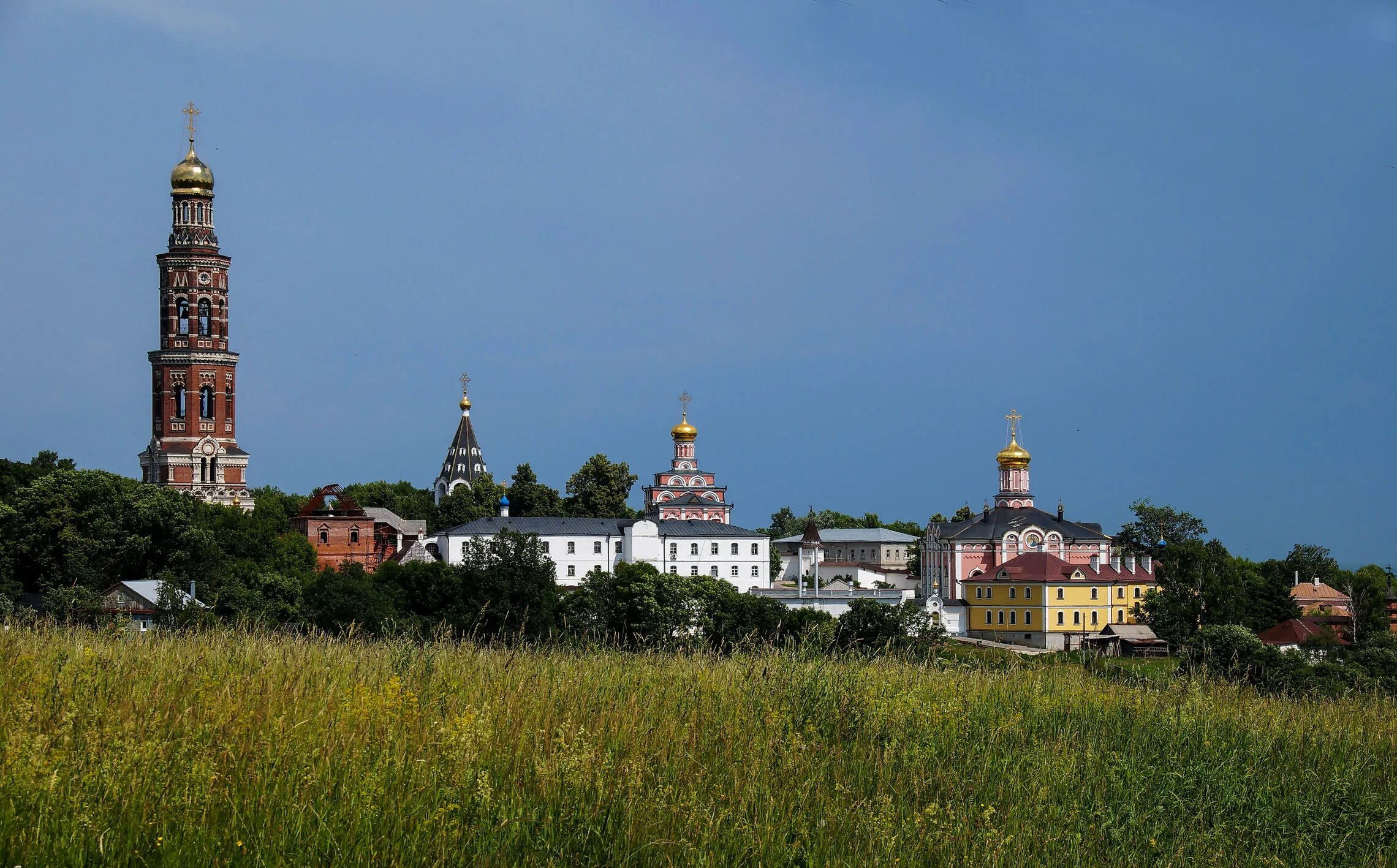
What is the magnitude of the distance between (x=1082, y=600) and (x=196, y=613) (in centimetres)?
5935

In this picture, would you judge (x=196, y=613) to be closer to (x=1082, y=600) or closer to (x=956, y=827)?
(x=956, y=827)

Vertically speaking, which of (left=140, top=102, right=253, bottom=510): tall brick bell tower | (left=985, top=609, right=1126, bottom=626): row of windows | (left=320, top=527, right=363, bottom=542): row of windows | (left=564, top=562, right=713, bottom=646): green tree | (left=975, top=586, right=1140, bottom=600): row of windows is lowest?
(left=985, top=609, right=1126, bottom=626): row of windows

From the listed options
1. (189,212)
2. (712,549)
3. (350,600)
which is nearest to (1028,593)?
(712,549)

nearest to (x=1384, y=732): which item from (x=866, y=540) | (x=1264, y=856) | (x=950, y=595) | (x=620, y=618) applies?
(x=1264, y=856)

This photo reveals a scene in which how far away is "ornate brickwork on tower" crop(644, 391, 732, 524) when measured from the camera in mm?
87812

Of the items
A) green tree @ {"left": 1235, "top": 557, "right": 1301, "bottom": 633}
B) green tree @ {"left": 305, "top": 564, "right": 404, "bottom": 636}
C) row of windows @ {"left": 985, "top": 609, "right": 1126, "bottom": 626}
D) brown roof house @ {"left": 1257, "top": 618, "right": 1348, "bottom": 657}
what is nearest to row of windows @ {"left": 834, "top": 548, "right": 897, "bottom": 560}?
green tree @ {"left": 1235, "top": 557, "right": 1301, "bottom": 633}

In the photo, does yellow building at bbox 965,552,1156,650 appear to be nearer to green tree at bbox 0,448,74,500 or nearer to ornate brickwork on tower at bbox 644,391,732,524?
ornate brickwork on tower at bbox 644,391,732,524

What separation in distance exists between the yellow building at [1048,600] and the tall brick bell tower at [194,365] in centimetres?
4166

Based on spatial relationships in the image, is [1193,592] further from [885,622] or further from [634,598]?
[634,598]

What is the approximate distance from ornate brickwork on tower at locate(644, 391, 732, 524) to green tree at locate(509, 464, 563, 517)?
21.1ft

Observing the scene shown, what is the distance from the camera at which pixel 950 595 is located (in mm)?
74250

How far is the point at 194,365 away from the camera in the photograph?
268 feet

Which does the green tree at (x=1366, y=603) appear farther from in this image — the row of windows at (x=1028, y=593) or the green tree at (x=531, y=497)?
the green tree at (x=531, y=497)

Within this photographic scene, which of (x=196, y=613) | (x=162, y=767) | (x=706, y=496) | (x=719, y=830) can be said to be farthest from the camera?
(x=706, y=496)
